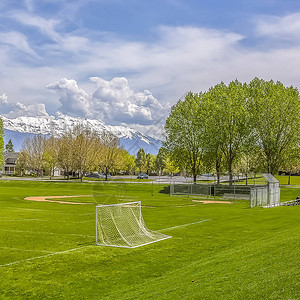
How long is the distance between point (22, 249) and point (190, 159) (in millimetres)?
51956

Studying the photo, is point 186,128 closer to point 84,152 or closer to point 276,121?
point 276,121

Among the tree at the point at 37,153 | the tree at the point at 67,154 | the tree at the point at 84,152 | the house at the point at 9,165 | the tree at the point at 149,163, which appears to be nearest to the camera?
the tree at the point at 84,152

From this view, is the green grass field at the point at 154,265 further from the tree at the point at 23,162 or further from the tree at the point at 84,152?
the tree at the point at 23,162

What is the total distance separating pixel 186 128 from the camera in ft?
214

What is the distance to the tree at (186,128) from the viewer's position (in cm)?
6494

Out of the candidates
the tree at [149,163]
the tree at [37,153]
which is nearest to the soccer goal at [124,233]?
the tree at [37,153]

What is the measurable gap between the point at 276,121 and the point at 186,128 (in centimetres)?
1403

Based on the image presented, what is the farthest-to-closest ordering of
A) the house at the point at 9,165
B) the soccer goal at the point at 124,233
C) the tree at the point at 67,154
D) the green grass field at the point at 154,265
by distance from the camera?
the house at the point at 9,165 → the tree at the point at 67,154 → the soccer goal at the point at 124,233 → the green grass field at the point at 154,265

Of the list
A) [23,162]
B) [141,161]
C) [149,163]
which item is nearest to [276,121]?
[23,162]

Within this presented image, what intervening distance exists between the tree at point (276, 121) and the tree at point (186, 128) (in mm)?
8615

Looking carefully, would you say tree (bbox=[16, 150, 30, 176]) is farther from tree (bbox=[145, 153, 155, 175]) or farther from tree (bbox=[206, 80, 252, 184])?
tree (bbox=[206, 80, 252, 184])

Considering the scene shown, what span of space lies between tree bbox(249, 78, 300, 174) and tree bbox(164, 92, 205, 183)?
8615 mm

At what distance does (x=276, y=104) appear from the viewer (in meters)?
62.7

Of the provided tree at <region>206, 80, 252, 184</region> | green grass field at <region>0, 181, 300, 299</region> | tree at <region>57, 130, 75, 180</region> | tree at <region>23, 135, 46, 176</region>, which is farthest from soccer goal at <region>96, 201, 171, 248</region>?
tree at <region>23, 135, 46, 176</region>
